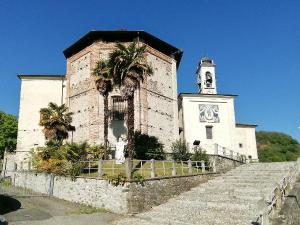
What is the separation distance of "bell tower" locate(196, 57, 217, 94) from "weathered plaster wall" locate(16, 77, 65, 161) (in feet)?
59.8

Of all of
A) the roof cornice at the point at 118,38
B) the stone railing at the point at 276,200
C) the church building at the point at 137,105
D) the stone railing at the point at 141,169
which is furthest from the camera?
the roof cornice at the point at 118,38

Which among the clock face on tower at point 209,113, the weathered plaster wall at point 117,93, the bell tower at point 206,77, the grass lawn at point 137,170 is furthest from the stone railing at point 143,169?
the bell tower at point 206,77

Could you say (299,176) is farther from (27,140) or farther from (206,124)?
(27,140)

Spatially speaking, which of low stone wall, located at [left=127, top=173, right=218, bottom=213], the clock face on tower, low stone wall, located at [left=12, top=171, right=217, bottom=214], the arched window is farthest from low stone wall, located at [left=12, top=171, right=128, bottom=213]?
the arched window

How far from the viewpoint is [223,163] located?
25.4 metres

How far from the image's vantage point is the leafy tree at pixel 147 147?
1007 inches

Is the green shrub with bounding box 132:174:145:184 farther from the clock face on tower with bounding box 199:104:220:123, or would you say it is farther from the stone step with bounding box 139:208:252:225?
the clock face on tower with bounding box 199:104:220:123

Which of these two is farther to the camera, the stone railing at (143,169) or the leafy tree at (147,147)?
the leafy tree at (147,147)

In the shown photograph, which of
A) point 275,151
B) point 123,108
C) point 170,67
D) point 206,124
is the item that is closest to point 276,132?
point 275,151

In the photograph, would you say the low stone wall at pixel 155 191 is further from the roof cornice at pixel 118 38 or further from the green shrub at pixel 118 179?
the roof cornice at pixel 118 38

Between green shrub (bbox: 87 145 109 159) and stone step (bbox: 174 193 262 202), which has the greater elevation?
A: green shrub (bbox: 87 145 109 159)

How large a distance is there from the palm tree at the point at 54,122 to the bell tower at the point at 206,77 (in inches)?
784

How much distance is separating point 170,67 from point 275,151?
42276 mm

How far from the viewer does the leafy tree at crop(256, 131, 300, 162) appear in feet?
205
